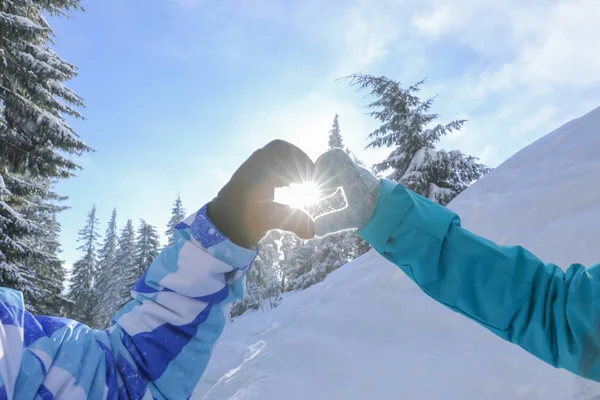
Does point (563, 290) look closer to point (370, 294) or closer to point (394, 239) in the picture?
point (394, 239)

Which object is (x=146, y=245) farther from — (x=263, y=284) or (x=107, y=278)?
(x=107, y=278)

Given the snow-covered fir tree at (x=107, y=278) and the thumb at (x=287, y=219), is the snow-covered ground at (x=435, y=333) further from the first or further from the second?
the snow-covered fir tree at (x=107, y=278)

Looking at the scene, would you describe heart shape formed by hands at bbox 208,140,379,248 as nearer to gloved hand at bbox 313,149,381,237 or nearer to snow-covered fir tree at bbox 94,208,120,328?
gloved hand at bbox 313,149,381,237

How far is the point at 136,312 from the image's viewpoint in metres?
1.06

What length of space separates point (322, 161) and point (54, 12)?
40.2 ft

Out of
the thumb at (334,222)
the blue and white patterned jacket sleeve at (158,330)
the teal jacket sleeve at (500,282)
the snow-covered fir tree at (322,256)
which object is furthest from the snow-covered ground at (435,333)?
the snow-covered fir tree at (322,256)

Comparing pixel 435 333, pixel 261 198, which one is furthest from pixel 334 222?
pixel 435 333

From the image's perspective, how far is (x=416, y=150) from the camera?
1596cm

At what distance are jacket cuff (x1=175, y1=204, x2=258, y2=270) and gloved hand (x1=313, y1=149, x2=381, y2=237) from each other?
414 millimetres

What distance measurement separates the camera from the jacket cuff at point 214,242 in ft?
3.33

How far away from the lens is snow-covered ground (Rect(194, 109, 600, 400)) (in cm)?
279

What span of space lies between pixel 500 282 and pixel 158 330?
1087mm

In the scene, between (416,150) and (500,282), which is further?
(416,150)

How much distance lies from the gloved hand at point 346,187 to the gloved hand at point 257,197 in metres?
0.26
